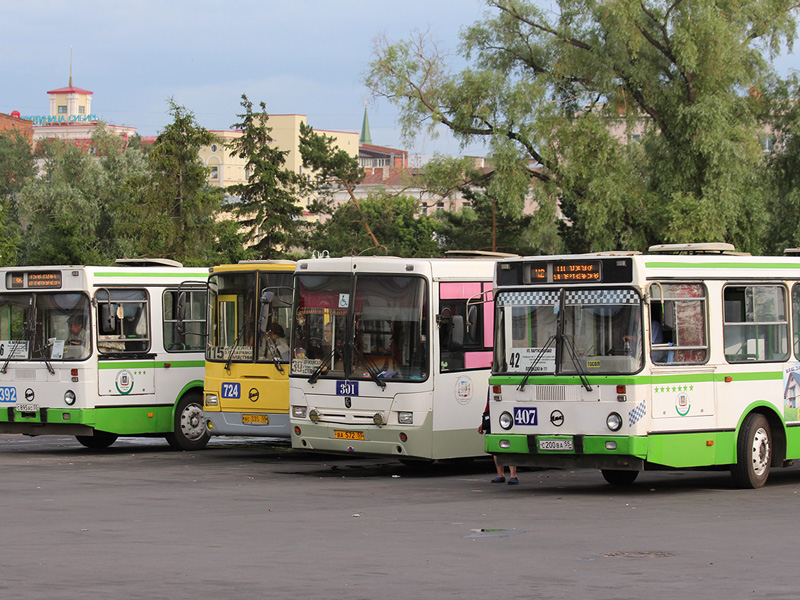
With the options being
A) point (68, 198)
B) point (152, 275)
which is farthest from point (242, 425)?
point (68, 198)

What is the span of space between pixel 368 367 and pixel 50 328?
627cm

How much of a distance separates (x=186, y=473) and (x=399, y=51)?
2432 centimetres

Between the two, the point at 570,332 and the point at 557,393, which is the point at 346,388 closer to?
the point at 557,393

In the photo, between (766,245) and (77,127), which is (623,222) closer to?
(766,245)

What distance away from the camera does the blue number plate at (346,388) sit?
56.7ft

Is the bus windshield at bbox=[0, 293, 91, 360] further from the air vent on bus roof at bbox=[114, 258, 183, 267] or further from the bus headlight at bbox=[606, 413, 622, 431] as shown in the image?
the bus headlight at bbox=[606, 413, 622, 431]

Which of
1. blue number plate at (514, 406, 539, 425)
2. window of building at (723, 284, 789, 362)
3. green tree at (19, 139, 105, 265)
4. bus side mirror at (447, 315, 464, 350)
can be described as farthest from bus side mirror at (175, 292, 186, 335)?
green tree at (19, 139, 105, 265)

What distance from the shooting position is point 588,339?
14.8 metres

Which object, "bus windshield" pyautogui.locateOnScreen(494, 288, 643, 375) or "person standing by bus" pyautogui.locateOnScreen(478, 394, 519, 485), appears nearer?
"bus windshield" pyautogui.locateOnScreen(494, 288, 643, 375)

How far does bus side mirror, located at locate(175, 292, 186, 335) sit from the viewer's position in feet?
70.6

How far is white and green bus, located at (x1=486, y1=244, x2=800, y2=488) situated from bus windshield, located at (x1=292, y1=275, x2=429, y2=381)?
1833mm

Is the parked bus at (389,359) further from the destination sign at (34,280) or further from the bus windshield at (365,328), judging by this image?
the destination sign at (34,280)

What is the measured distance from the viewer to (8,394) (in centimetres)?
2073

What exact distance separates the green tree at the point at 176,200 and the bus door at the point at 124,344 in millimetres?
40249
